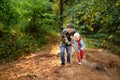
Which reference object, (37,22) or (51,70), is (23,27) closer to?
(37,22)

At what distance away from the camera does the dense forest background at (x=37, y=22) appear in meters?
10.3

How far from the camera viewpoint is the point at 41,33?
55.5ft

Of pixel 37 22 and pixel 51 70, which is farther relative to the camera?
pixel 37 22

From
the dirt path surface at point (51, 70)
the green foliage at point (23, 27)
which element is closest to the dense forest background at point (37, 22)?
the green foliage at point (23, 27)

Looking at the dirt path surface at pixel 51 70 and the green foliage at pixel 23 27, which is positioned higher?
the green foliage at pixel 23 27

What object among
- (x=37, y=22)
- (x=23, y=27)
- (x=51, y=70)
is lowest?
(x=51, y=70)

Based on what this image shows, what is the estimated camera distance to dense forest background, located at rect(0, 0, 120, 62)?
10.3 metres

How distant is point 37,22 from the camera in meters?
16.4

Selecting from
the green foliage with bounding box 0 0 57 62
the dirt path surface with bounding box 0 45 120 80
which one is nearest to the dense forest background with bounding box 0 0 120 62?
the green foliage with bounding box 0 0 57 62

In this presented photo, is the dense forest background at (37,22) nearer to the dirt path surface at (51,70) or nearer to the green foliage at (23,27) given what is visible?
the green foliage at (23,27)

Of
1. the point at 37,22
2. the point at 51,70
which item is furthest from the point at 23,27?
the point at 51,70

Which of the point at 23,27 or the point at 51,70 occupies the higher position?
the point at 23,27

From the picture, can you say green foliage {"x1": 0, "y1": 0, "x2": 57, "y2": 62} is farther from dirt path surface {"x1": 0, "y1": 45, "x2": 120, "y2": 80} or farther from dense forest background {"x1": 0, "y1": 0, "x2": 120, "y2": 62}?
dirt path surface {"x1": 0, "y1": 45, "x2": 120, "y2": 80}

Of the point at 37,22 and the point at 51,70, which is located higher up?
the point at 37,22
